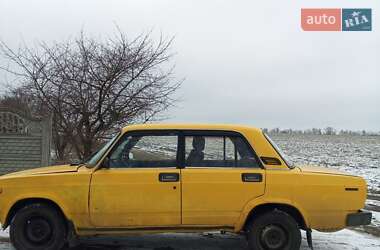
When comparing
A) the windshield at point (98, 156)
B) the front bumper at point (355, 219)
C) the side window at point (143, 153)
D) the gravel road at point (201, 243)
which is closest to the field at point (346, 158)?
the gravel road at point (201, 243)

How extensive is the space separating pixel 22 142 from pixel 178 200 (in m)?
7.02

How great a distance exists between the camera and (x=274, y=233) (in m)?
6.47

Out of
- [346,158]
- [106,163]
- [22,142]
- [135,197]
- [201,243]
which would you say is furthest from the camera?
[346,158]

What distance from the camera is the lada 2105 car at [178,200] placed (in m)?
6.39

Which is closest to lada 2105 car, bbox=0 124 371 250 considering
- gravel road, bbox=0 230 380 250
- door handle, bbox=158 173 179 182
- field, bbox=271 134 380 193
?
door handle, bbox=158 173 179 182

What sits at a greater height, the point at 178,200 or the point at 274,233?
the point at 178,200

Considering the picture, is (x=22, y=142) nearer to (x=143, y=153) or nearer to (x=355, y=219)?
(x=143, y=153)

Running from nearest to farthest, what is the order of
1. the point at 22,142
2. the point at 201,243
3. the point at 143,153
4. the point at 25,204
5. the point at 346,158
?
the point at 25,204 < the point at 143,153 < the point at 201,243 < the point at 22,142 < the point at 346,158

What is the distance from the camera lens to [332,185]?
21.2 feet

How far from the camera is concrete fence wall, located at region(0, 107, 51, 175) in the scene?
12070 millimetres

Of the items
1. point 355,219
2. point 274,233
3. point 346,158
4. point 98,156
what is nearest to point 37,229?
point 98,156

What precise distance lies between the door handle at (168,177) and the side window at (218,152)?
10.3 inches

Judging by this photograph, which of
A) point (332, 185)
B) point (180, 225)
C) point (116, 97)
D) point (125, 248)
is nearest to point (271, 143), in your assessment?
point (332, 185)

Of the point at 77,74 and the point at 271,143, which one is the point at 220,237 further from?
the point at 77,74
